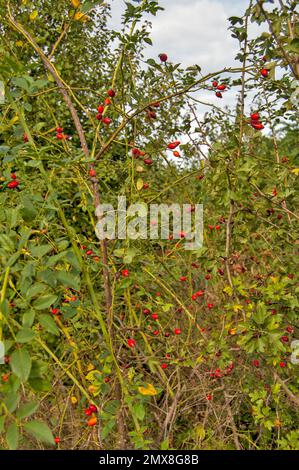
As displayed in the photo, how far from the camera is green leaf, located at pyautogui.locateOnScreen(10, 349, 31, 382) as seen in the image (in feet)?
3.12

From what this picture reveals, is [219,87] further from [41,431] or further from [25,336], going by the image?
[41,431]

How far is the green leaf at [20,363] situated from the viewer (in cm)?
95

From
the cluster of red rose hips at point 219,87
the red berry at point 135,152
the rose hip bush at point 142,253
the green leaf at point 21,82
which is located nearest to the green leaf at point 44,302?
the rose hip bush at point 142,253

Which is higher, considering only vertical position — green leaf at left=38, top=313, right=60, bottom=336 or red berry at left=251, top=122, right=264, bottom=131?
red berry at left=251, top=122, right=264, bottom=131

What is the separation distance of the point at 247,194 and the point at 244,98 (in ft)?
1.67

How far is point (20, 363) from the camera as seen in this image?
967 mm

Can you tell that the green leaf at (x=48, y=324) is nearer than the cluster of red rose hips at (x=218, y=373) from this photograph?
Yes

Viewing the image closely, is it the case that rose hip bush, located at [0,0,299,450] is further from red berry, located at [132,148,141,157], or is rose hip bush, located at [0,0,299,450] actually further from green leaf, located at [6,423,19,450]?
green leaf, located at [6,423,19,450]

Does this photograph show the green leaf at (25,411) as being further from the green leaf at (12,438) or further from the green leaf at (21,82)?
the green leaf at (21,82)

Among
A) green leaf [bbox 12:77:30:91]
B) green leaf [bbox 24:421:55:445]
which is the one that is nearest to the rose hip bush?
green leaf [bbox 12:77:30:91]
